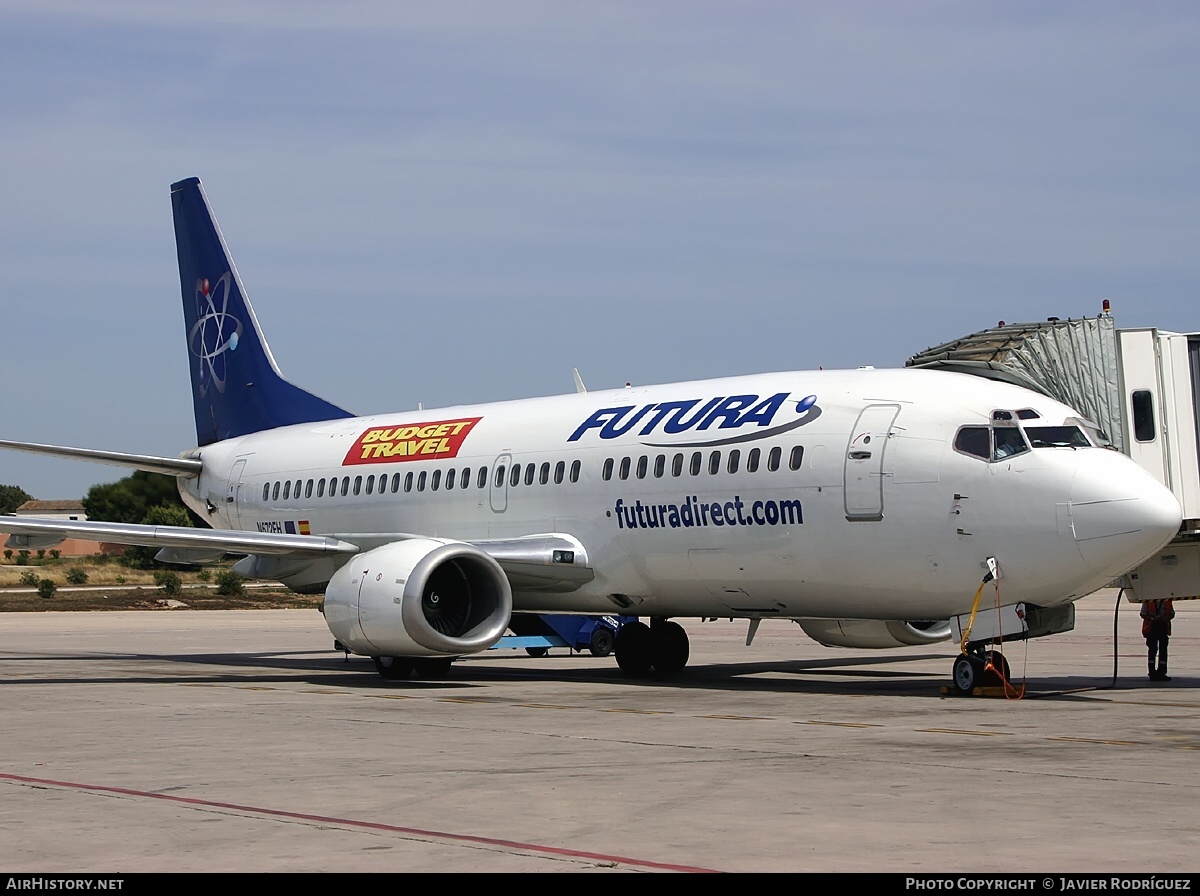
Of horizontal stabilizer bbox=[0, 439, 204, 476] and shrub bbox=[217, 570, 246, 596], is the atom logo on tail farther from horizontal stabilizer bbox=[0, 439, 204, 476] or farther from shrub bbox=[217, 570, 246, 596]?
shrub bbox=[217, 570, 246, 596]

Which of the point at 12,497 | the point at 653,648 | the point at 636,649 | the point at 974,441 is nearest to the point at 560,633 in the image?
the point at 636,649

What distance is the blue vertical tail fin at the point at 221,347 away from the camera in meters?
30.2

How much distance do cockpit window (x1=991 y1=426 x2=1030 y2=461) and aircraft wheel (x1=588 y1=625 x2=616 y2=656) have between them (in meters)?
11.8

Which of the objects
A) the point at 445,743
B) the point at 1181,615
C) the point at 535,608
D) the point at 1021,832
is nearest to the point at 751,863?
the point at 1021,832

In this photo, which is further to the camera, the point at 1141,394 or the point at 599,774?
the point at 1141,394

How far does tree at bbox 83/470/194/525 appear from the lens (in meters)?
85.1

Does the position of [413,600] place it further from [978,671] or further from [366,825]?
[366,825]

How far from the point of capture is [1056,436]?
1750cm

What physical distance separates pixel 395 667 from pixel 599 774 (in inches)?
432

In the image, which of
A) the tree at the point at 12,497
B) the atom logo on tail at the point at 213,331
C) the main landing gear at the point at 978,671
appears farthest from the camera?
the tree at the point at 12,497

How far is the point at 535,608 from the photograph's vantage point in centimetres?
2281

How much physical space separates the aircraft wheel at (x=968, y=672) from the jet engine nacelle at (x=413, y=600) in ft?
19.6
